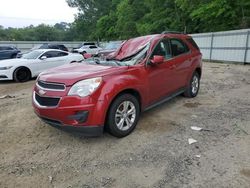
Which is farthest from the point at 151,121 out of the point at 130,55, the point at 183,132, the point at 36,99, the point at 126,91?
the point at 36,99

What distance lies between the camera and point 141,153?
12.0 feet

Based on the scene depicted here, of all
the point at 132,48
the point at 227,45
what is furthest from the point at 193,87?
the point at 227,45

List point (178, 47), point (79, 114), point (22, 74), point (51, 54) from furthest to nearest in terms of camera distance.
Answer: point (51, 54), point (22, 74), point (178, 47), point (79, 114)

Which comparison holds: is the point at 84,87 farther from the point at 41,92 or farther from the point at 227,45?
the point at 227,45

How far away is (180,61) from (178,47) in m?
0.39

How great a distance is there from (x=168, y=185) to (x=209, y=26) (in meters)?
23.7

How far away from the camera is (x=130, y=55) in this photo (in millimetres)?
4930

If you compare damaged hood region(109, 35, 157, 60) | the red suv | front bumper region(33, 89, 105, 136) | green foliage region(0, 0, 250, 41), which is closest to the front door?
the red suv

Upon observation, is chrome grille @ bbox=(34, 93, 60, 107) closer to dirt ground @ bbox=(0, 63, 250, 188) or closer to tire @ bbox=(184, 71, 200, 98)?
dirt ground @ bbox=(0, 63, 250, 188)

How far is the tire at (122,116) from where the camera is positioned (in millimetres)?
3863

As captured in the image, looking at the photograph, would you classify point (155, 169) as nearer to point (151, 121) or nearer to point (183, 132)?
point (183, 132)

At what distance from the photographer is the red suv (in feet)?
11.9

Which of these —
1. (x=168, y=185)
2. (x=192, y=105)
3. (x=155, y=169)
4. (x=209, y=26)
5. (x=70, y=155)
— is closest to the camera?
(x=168, y=185)

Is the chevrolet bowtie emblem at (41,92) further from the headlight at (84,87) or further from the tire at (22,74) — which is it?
the tire at (22,74)
